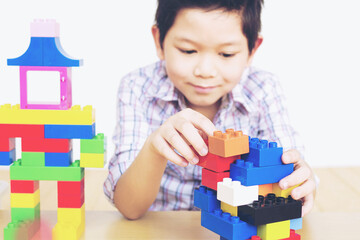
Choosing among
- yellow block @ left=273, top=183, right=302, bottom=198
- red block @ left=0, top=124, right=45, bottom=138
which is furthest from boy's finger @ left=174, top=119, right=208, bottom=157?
red block @ left=0, top=124, right=45, bottom=138

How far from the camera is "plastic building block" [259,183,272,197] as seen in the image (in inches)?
24.5

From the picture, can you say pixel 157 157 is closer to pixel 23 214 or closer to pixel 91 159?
pixel 91 159

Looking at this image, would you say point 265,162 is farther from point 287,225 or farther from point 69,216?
point 69,216

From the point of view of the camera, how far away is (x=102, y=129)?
1.90 meters

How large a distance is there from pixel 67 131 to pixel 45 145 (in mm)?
42

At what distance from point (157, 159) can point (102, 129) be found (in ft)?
3.73

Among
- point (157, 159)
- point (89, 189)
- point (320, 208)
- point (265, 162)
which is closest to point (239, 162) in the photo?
point (265, 162)

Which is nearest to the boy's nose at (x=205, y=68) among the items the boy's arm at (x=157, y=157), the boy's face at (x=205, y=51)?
the boy's face at (x=205, y=51)

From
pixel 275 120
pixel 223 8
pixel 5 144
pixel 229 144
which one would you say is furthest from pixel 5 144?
pixel 275 120

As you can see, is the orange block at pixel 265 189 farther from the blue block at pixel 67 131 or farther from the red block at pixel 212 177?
the blue block at pixel 67 131

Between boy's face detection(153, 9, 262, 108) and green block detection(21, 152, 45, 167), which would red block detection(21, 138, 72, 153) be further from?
boy's face detection(153, 9, 262, 108)

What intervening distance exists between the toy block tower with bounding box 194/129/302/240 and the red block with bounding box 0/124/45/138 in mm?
260

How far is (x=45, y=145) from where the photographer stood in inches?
27.7

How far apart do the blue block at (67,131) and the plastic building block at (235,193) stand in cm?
22
